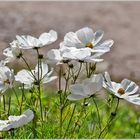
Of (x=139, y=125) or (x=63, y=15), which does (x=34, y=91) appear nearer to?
(x=139, y=125)

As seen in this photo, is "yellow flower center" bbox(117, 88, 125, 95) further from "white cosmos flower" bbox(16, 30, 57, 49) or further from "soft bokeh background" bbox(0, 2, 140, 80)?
"soft bokeh background" bbox(0, 2, 140, 80)

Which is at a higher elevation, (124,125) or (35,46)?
(35,46)

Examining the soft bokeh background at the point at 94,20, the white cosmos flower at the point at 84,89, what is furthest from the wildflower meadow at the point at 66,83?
the soft bokeh background at the point at 94,20

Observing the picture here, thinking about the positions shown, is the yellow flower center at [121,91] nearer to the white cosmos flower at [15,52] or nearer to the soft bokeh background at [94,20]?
the white cosmos flower at [15,52]

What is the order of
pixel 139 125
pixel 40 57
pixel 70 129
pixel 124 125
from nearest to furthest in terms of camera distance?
pixel 40 57 → pixel 70 129 → pixel 139 125 → pixel 124 125

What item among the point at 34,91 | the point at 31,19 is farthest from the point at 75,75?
the point at 31,19
